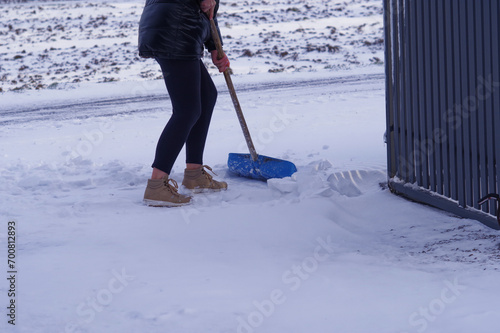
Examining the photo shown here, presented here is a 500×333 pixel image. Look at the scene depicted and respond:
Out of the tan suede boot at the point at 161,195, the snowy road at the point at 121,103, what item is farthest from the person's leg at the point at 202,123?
the snowy road at the point at 121,103

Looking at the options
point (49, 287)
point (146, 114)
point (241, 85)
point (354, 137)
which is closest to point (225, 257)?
point (49, 287)

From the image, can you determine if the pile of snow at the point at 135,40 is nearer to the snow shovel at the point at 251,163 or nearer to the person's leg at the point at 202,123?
the snow shovel at the point at 251,163

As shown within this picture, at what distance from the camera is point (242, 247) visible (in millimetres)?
2971

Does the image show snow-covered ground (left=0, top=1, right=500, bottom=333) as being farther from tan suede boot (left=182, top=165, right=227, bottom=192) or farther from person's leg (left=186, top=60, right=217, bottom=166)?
person's leg (left=186, top=60, right=217, bottom=166)

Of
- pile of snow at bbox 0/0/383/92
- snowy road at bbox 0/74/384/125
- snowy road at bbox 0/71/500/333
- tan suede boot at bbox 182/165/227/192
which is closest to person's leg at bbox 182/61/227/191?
tan suede boot at bbox 182/165/227/192

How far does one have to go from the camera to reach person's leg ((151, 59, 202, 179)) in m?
3.75

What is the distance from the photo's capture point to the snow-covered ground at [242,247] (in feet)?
7.11

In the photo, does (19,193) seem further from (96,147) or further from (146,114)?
(146,114)

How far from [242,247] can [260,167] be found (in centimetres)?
140

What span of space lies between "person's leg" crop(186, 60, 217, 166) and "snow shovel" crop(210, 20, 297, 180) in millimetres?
152

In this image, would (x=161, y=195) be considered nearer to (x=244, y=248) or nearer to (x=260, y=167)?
(x=260, y=167)

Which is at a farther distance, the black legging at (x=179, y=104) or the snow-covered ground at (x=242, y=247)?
the black legging at (x=179, y=104)

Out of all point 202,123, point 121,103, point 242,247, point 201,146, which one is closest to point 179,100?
point 202,123

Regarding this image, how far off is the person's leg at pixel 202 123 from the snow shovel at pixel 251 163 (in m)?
0.15
